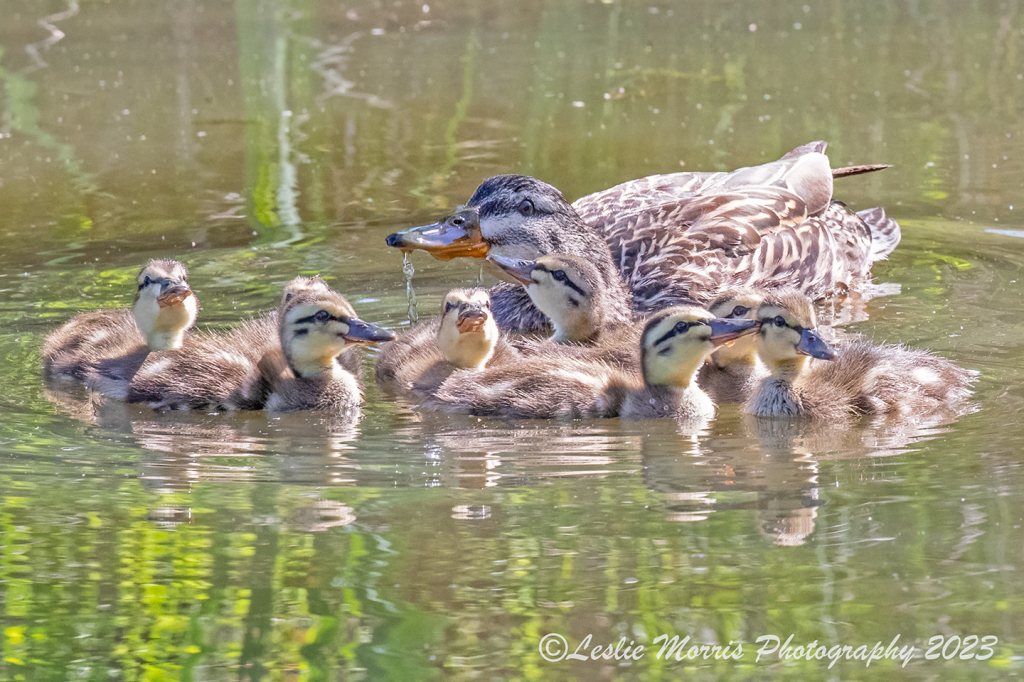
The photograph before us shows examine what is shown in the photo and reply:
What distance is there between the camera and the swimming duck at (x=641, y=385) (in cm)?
→ 524

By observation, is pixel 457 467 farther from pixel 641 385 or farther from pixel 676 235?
pixel 676 235

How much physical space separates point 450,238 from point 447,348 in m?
0.98

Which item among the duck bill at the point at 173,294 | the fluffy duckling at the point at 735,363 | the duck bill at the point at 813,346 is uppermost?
A: the duck bill at the point at 173,294

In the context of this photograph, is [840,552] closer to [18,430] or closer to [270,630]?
[270,630]

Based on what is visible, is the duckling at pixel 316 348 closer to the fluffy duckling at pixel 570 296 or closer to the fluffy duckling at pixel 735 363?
the fluffy duckling at pixel 570 296

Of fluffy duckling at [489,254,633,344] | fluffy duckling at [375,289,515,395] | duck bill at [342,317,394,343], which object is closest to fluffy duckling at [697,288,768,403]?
fluffy duckling at [489,254,633,344]

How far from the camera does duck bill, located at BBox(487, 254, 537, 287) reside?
20.6ft

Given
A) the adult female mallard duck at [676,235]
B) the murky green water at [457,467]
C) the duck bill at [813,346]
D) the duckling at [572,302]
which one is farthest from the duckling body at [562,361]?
the duck bill at [813,346]

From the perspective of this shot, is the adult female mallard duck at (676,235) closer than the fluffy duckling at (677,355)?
No

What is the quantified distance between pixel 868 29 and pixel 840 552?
11556 mm

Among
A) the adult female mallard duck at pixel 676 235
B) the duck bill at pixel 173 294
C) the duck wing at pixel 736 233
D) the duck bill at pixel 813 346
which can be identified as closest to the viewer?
the duck bill at pixel 813 346

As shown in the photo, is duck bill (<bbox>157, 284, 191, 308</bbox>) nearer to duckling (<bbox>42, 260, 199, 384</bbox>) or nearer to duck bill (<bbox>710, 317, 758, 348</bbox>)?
duckling (<bbox>42, 260, 199, 384</bbox>)

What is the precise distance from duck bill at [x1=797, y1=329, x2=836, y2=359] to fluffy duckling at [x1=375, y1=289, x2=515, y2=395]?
3.72 ft

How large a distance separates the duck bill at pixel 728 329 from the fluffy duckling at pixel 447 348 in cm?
85
